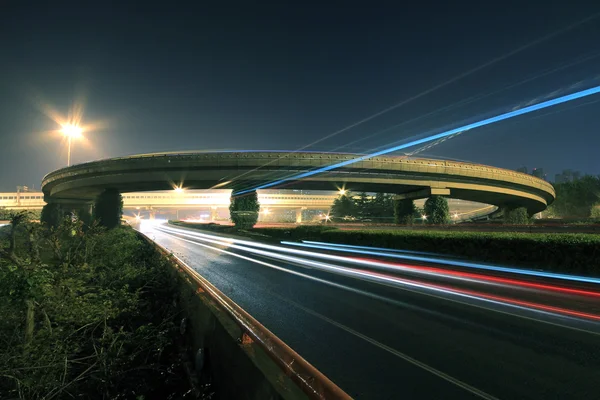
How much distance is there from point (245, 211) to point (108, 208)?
16868 millimetres

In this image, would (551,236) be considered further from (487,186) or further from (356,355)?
(487,186)

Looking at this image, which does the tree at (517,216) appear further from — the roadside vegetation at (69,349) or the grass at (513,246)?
the roadside vegetation at (69,349)

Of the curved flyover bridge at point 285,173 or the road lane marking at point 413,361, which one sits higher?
the curved flyover bridge at point 285,173

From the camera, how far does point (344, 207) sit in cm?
6191

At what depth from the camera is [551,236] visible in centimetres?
1080

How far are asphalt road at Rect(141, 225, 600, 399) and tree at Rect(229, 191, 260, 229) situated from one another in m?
A: 24.6

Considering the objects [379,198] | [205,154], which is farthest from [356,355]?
[379,198]

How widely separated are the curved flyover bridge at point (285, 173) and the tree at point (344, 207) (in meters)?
22.4

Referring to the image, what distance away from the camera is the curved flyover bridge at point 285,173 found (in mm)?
30625

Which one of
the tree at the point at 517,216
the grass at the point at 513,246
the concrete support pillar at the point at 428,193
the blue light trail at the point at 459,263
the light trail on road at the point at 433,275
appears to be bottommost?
the light trail on road at the point at 433,275

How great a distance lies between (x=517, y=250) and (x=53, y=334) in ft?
45.5

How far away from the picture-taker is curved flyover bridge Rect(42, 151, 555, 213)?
30.6 metres

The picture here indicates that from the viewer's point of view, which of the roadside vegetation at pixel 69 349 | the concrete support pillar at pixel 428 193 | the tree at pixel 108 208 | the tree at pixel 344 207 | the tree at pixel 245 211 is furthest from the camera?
the tree at pixel 344 207

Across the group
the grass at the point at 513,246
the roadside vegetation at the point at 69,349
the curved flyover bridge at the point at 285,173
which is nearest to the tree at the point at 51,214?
the curved flyover bridge at the point at 285,173
